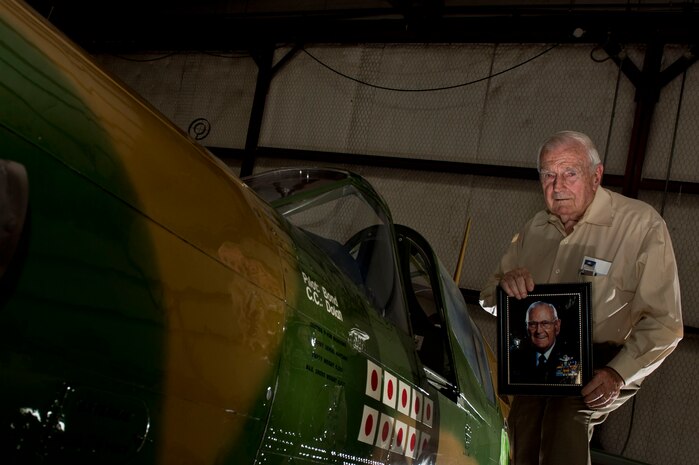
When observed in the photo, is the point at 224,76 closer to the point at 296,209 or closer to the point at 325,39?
the point at 325,39

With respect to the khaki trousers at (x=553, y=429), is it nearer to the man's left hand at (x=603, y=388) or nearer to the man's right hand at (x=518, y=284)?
the man's left hand at (x=603, y=388)

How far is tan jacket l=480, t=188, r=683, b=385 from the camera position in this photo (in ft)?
8.57

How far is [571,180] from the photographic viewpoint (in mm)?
2943

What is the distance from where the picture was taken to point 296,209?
8.58 feet

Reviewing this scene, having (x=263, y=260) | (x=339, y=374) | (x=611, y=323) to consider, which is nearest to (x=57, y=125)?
(x=263, y=260)

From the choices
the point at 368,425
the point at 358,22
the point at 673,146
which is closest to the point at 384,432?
the point at 368,425

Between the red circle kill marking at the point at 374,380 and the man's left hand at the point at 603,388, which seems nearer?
the red circle kill marking at the point at 374,380

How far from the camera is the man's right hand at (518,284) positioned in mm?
2721

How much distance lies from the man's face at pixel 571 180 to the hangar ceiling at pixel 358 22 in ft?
18.8

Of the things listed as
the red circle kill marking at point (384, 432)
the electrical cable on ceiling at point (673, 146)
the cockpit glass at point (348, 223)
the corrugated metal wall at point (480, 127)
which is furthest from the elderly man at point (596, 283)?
the electrical cable on ceiling at point (673, 146)

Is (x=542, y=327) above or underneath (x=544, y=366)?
above

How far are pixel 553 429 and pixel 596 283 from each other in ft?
1.93

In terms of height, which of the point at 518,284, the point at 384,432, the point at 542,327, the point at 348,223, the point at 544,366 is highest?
the point at 348,223

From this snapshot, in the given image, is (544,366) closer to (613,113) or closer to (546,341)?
(546,341)
